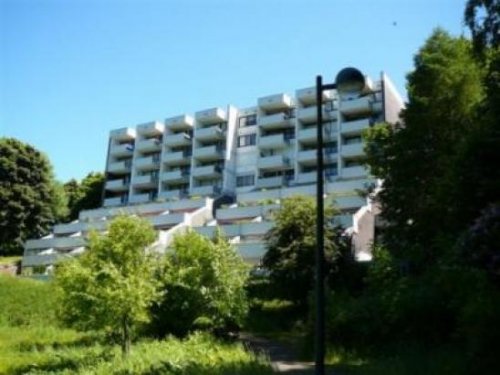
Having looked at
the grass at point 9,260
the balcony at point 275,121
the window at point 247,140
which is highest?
the balcony at point 275,121

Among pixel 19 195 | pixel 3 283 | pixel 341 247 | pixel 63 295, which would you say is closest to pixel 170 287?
pixel 63 295

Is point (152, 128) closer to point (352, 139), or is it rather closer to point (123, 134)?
point (123, 134)

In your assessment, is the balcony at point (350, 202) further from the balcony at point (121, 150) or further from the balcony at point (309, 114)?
the balcony at point (121, 150)

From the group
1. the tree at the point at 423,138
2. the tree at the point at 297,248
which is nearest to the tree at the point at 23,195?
the tree at the point at 297,248

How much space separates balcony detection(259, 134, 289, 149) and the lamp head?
197ft

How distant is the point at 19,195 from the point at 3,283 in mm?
27368

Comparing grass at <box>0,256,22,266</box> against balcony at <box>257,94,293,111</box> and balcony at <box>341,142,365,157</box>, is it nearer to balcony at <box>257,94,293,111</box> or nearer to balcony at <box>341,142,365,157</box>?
balcony at <box>257,94,293,111</box>

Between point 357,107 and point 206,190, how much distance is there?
20.4 metres

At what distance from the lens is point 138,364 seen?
18703mm

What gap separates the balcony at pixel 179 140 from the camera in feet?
260

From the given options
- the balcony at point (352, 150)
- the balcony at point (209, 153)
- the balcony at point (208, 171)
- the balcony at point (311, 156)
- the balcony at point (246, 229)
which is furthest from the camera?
the balcony at point (209, 153)

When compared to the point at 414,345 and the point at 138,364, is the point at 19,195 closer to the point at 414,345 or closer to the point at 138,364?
the point at 138,364

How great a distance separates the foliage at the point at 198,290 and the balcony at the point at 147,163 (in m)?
54.6

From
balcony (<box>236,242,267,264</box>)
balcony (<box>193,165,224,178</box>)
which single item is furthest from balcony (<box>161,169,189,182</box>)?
balcony (<box>236,242,267,264</box>)
